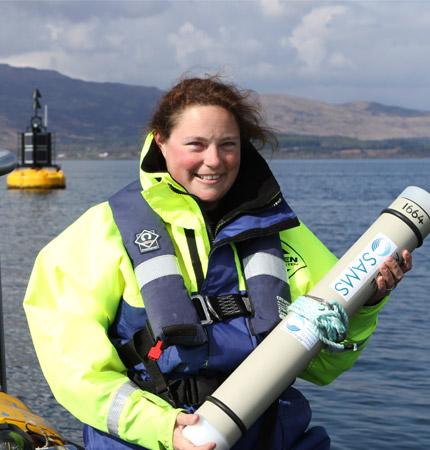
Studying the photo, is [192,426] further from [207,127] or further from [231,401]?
[207,127]

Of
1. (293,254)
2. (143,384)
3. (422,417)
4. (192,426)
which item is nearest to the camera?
(192,426)

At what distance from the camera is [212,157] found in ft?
9.83

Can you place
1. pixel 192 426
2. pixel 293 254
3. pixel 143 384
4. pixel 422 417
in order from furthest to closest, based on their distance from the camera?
pixel 422 417 → pixel 293 254 → pixel 143 384 → pixel 192 426

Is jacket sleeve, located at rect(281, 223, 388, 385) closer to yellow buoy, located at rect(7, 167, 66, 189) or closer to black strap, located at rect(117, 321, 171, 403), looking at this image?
black strap, located at rect(117, 321, 171, 403)

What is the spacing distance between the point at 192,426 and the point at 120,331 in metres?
0.47

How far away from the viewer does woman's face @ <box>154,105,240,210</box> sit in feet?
9.87

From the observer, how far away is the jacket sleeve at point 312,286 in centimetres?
319

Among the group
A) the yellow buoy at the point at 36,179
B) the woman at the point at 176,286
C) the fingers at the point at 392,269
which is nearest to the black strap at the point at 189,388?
the woman at the point at 176,286

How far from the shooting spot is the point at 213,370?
295 centimetres

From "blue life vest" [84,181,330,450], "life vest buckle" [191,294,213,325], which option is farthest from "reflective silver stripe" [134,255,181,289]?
"life vest buckle" [191,294,213,325]

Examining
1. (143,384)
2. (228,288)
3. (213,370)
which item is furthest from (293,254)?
(143,384)

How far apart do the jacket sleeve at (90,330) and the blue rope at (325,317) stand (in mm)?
564

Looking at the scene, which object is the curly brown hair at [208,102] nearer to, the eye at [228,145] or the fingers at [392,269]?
the eye at [228,145]

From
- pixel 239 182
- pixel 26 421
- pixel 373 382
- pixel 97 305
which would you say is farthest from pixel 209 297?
pixel 373 382
